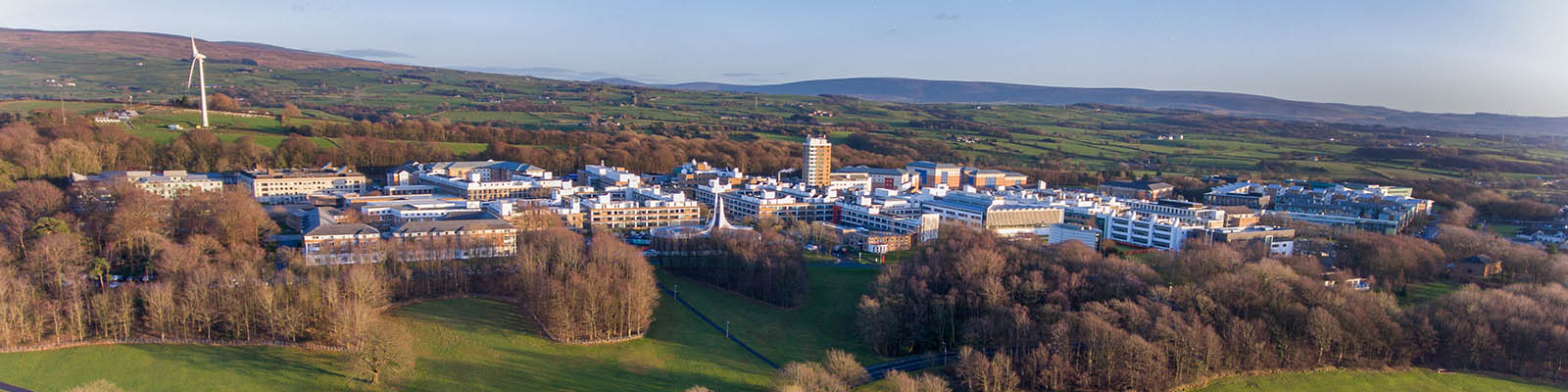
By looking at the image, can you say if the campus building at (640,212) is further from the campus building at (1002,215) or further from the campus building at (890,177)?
the campus building at (890,177)

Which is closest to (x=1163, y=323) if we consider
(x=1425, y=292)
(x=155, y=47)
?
(x=1425, y=292)

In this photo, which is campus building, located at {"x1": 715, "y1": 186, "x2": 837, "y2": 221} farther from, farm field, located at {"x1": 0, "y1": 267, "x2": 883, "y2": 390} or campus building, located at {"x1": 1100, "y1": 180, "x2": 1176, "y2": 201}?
campus building, located at {"x1": 1100, "y1": 180, "x2": 1176, "y2": 201}

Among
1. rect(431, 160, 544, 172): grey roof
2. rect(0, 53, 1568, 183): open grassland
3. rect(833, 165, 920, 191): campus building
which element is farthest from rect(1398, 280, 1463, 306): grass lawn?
rect(431, 160, 544, 172): grey roof

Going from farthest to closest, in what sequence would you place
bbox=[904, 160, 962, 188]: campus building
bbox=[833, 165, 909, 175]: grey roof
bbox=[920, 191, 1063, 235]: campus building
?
bbox=[833, 165, 909, 175]: grey roof
bbox=[904, 160, 962, 188]: campus building
bbox=[920, 191, 1063, 235]: campus building

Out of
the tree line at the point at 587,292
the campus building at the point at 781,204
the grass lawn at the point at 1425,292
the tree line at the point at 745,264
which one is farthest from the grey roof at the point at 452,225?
the grass lawn at the point at 1425,292

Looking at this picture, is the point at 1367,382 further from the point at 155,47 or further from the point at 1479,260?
the point at 155,47

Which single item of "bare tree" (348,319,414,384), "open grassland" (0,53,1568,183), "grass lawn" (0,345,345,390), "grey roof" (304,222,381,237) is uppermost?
"open grassland" (0,53,1568,183)
